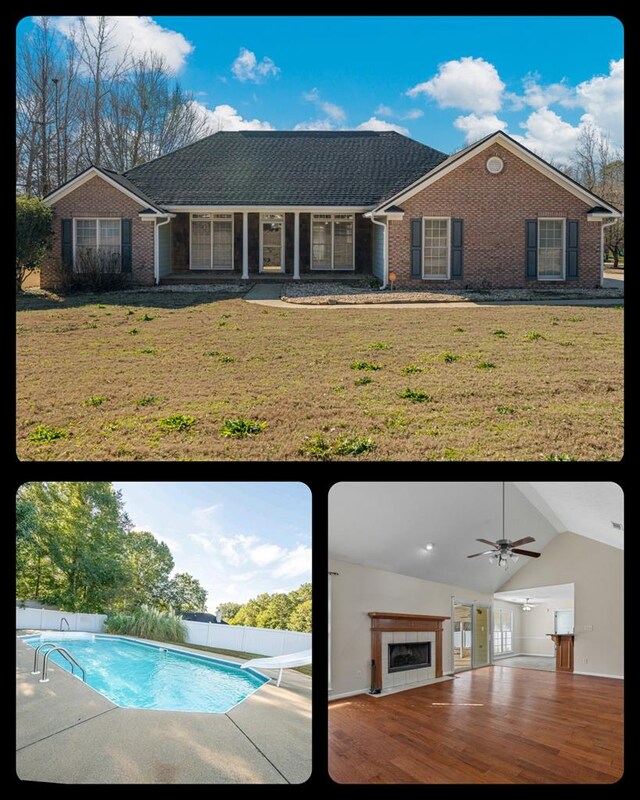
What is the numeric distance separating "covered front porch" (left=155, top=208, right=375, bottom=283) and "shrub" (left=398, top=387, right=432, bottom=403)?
13.7ft

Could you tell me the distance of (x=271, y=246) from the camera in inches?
373

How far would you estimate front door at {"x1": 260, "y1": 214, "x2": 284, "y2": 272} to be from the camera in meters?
9.44

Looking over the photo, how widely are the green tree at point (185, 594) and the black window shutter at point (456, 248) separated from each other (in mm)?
7118

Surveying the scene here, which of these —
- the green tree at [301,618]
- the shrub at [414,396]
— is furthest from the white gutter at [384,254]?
the green tree at [301,618]

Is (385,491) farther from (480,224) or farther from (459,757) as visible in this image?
(480,224)

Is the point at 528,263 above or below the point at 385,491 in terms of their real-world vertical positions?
above

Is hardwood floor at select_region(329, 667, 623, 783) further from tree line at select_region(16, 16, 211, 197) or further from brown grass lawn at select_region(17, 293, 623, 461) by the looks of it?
tree line at select_region(16, 16, 211, 197)

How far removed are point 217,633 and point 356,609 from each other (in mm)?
688

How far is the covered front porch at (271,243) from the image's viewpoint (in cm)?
917

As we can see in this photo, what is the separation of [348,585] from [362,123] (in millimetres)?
7157

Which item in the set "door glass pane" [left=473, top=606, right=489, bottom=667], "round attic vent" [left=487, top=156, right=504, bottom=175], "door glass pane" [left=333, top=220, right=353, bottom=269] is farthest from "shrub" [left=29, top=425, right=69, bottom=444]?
"round attic vent" [left=487, top=156, right=504, bottom=175]

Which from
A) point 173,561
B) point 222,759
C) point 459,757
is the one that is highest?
point 173,561
